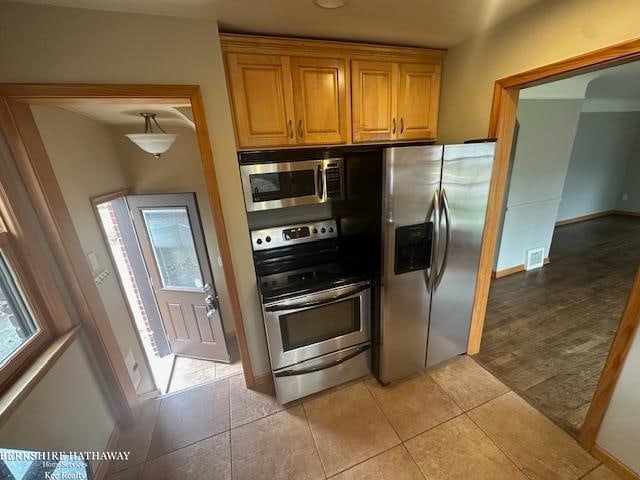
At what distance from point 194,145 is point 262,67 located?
3.78 feet

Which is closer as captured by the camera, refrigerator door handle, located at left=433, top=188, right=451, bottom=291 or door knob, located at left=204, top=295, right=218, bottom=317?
refrigerator door handle, located at left=433, top=188, right=451, bottom=291

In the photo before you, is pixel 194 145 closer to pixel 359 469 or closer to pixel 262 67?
pixel 262 67

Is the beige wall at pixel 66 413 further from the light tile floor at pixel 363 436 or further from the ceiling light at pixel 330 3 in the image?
the ceiling light at pixel 330 3

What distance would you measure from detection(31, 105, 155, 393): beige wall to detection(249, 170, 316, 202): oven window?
1131 millimetres

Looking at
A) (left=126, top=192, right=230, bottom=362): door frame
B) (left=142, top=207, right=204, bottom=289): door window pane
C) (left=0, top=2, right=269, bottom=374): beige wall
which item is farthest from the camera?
(left=142, top=207, right=204, bottom=289): door window pane

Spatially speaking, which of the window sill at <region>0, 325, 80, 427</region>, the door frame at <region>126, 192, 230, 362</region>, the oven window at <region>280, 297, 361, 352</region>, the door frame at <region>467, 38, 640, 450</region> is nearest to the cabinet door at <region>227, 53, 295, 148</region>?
the door frame at <region>126, 192, 230, 362</region>

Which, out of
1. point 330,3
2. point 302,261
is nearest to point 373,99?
point 330,3

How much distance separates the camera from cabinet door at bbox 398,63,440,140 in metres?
1.99

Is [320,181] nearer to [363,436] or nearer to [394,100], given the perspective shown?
[394,100]

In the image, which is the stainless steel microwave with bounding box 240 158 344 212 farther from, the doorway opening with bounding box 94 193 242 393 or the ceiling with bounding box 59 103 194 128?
the doorway opening with bounding box 94 193 242 393

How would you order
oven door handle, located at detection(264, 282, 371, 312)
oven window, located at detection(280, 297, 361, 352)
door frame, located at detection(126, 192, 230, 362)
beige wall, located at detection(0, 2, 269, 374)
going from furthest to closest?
door frame, located at detection(126, 192, 230, 362)
oven window, located at detection(280, 297, 361, 352)
oven door handle, located at detection(264, 282, 371, 312)
beige wall, located at detection(0, 2, 269, 374)

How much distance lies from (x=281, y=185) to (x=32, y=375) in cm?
163

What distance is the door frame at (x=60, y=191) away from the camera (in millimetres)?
1279

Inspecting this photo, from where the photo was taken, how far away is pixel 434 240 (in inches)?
69.5
